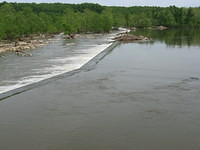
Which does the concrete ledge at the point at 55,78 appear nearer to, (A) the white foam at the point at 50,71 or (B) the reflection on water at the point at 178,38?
(A) the white foam at the point at 50,71

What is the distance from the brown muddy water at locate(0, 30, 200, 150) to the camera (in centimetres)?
1010

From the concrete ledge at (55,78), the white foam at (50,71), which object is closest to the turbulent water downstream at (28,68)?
the white foam at (50,71)

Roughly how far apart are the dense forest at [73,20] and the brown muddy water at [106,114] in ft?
89.8

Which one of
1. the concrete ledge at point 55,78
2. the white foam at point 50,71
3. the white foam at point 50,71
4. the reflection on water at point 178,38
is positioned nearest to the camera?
the concrete ledge at point 55,78

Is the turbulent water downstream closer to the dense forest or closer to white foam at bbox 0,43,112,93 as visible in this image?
white foam at bbox 0,43,112,93

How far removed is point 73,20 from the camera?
6888 centimetres

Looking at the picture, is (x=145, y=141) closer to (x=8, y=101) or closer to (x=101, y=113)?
(x=101, y=113)

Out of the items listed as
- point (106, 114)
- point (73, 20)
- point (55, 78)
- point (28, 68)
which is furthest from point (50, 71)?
point (73, 20)

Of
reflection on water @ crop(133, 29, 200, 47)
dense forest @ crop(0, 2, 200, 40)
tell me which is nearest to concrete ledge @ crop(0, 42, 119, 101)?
dense forest @ crop(0, 2, 200, 40)

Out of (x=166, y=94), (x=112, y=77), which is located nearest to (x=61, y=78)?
(x=112, y=77)

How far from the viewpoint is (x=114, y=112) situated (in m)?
12.9

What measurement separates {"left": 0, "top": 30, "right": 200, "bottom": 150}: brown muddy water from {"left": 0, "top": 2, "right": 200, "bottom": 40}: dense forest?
27380mm

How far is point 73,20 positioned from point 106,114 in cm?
5811

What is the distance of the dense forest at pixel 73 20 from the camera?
160 feet
